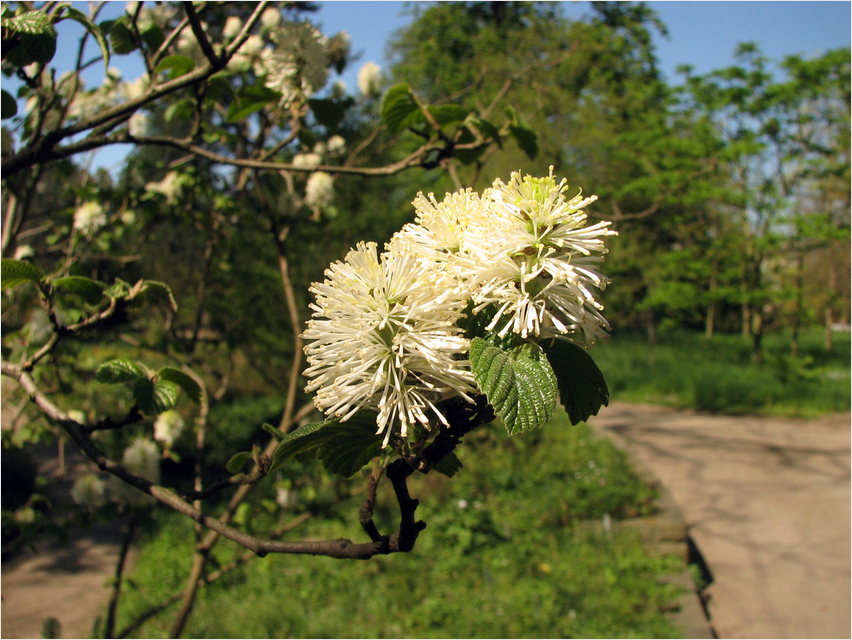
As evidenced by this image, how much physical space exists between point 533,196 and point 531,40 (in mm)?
9052

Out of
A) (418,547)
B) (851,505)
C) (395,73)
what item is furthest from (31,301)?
(395,73)

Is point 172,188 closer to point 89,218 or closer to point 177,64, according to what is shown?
point 89,218

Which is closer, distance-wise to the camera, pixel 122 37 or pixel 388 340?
pixel 388 340

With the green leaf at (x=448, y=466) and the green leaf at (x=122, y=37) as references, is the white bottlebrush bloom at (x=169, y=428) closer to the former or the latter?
the green leaf at (x=122, y=37)

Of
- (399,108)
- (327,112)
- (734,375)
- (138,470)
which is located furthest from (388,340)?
(734,375)

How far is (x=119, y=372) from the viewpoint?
110cm

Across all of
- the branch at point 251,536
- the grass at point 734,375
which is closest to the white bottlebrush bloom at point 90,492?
the branch at point 251,536

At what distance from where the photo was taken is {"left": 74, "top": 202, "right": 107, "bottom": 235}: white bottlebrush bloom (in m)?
2.36

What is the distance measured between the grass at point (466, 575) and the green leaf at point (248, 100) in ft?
5.27

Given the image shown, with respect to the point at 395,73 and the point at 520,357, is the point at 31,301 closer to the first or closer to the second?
the point at 520,357

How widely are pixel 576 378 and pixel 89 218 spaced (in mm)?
2341

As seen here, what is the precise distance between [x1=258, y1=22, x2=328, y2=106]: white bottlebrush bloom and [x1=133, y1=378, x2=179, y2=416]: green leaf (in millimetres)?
1142

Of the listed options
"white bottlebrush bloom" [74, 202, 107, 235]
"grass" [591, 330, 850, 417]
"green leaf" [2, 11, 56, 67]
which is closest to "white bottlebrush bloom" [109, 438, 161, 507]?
"white bottlebrush bloom" [74, 202, 107, 235]

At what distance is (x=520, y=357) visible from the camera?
63cm
